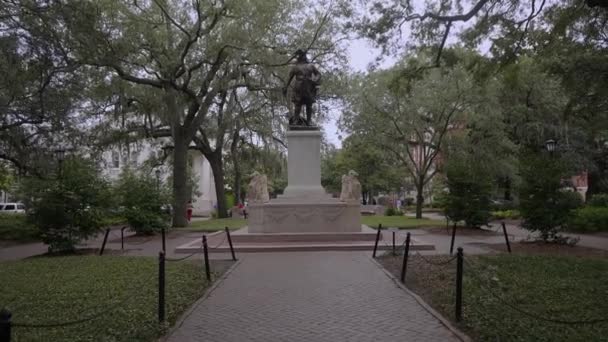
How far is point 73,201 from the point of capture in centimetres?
1600

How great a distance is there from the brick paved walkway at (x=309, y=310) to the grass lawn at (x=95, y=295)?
21.5 inches

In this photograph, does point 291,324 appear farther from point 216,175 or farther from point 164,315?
point 216,175

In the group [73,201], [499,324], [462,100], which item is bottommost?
[499,324]

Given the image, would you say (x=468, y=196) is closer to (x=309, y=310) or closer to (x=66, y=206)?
(x=66, y=206)

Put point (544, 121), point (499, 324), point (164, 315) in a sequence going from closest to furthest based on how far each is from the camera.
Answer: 1. point (499, 324)
2. point (164, 315)
3. point (544, 121)

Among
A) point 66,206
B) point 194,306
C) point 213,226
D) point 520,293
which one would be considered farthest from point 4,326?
point 213,226

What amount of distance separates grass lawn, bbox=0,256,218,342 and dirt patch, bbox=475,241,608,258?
30.1 feet

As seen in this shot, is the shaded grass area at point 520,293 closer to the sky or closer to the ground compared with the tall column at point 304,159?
closer to the ground

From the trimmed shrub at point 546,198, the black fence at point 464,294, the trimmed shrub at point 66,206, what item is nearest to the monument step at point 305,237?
the trimmed shrub at point 66,206

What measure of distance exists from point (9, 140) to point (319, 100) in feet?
52.4

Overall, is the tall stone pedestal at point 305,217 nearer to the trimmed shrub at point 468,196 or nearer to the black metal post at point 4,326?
the trimmed shrub at point 468,196

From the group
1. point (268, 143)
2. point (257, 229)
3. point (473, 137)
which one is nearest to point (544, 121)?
point (473, 137)

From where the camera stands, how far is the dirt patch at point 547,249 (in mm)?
15023

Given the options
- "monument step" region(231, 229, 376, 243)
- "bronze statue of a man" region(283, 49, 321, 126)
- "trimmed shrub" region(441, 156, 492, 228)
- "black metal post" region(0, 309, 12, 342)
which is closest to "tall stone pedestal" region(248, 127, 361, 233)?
"monument step" region(231, 229, 376, 243)
